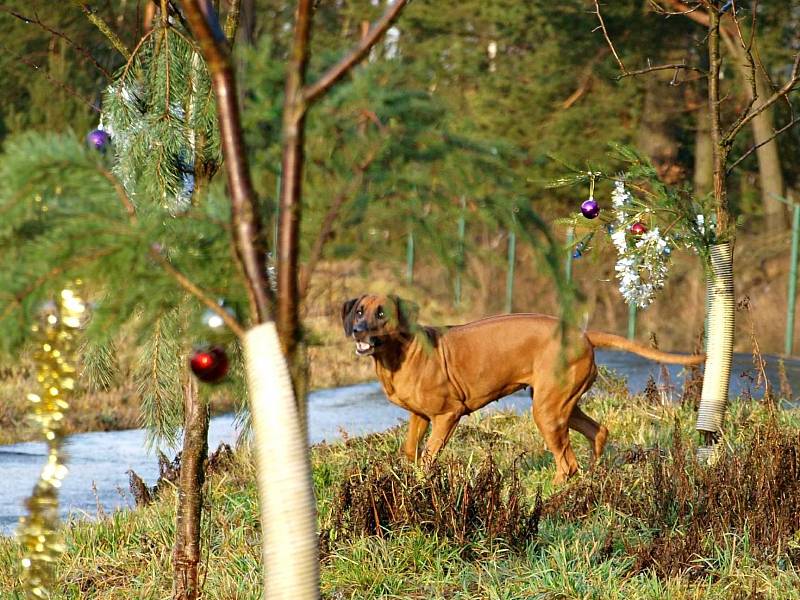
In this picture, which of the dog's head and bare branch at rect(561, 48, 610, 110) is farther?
bare branch at rect(561, 48, 610, 110)

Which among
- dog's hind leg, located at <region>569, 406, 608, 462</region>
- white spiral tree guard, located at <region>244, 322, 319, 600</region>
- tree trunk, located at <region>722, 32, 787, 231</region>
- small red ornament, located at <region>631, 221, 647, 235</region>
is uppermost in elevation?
tree trunk, located at <region>722, 32, 787, 231</region>

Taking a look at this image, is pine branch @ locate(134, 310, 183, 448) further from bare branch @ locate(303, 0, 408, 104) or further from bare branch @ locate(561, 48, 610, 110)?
bare branch @ locate(561, 48, 610, 110)

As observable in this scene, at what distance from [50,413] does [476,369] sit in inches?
154

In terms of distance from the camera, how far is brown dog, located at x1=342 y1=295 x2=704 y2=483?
6.35 m

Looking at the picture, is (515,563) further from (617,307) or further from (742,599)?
(617,307)

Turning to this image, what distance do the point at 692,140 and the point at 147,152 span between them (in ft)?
69.4

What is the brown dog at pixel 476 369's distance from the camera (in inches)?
250

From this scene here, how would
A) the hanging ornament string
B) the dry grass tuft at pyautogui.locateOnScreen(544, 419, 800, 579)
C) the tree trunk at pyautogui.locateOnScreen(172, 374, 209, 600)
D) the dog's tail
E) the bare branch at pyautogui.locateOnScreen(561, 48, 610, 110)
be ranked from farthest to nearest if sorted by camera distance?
the bare branch at pyautogui.locateOnScreen(561, 48, 610, 110)
the dog's tail
the dry grass tuft at pyautogui.locateOnScreen(544, 419, 800, 579)
the tree trunk at pyautogui.locateOnScreen(172, 374, 209, 600)
the hanging ornament string

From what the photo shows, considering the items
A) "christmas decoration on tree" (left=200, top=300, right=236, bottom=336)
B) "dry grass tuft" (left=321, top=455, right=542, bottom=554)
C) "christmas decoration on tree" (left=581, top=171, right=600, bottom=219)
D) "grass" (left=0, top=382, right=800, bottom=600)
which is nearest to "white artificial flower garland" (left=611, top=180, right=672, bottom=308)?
"christmas decoration on tree" (left=581, top=171, right=600, bottom=219)

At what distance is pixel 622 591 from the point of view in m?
4.28

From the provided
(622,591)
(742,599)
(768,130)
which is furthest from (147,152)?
(768,130)

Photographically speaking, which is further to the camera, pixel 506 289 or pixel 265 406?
pixel 506 289

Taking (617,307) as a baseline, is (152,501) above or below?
below

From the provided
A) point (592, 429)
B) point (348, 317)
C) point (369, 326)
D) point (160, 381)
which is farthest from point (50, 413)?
point (592, 429)
